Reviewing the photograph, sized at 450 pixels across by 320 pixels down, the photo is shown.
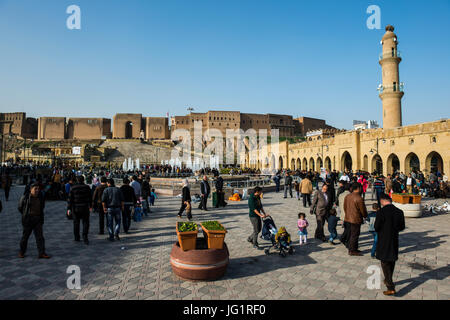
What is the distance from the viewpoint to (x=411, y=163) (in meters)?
23.6

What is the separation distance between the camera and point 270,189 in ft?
60.6

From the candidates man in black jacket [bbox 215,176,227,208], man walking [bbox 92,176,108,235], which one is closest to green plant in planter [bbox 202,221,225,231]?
man walking [bbox 92,176,108,235]

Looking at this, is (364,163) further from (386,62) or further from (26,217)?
(26,217)

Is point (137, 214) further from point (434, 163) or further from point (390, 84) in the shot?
point (390, 84)

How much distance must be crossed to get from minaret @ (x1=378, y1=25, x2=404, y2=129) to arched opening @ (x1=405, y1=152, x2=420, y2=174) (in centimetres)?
544

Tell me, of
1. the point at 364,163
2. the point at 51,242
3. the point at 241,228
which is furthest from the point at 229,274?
the point at 364,163

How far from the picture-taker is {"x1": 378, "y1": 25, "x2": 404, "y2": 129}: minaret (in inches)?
1099

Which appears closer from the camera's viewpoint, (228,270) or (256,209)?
(228,270)

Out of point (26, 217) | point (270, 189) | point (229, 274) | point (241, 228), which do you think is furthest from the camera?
point (270, 189)

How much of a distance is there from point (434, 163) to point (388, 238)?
25.5 m

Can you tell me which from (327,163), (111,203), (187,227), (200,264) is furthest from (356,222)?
(327,163)
